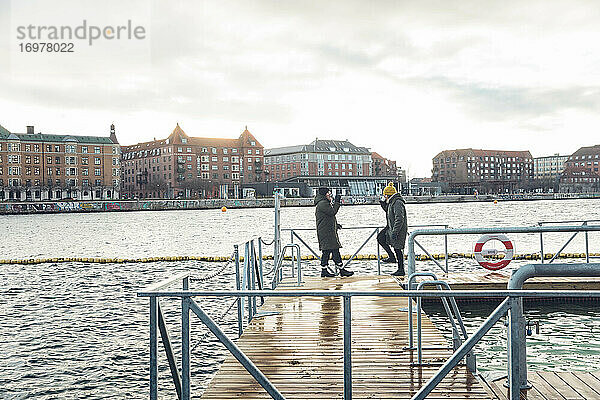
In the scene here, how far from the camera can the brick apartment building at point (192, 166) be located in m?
140

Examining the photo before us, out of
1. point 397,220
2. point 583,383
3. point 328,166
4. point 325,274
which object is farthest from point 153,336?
point 328,166

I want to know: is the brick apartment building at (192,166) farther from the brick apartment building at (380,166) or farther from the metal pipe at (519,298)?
the metal pipe at (519,298)

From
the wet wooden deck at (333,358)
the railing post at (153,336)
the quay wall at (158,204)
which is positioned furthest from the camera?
the quay wall at (158,204)

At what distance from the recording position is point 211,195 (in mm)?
141750

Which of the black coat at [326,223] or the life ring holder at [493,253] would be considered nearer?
the life ring holder at [493,253]

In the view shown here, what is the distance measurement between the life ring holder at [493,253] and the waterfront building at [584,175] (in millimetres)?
190698

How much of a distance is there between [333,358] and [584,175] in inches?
8279

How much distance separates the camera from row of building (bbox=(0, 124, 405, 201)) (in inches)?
4697

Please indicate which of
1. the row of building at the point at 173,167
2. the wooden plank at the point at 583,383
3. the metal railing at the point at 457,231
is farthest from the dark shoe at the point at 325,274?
the row of building at the point at 173,167

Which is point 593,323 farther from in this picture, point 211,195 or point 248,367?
point 211,195

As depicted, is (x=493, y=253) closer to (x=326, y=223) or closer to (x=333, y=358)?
(x=326, y=223)

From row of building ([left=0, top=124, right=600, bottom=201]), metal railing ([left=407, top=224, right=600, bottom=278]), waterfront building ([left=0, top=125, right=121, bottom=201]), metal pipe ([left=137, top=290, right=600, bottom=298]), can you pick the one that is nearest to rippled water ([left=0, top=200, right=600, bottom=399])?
metal railing ([left=407, top=224, right=600, bottom=278])

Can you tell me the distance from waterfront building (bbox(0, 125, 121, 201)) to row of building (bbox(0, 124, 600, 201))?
0.70 ft

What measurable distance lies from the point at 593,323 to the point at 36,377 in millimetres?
10392
